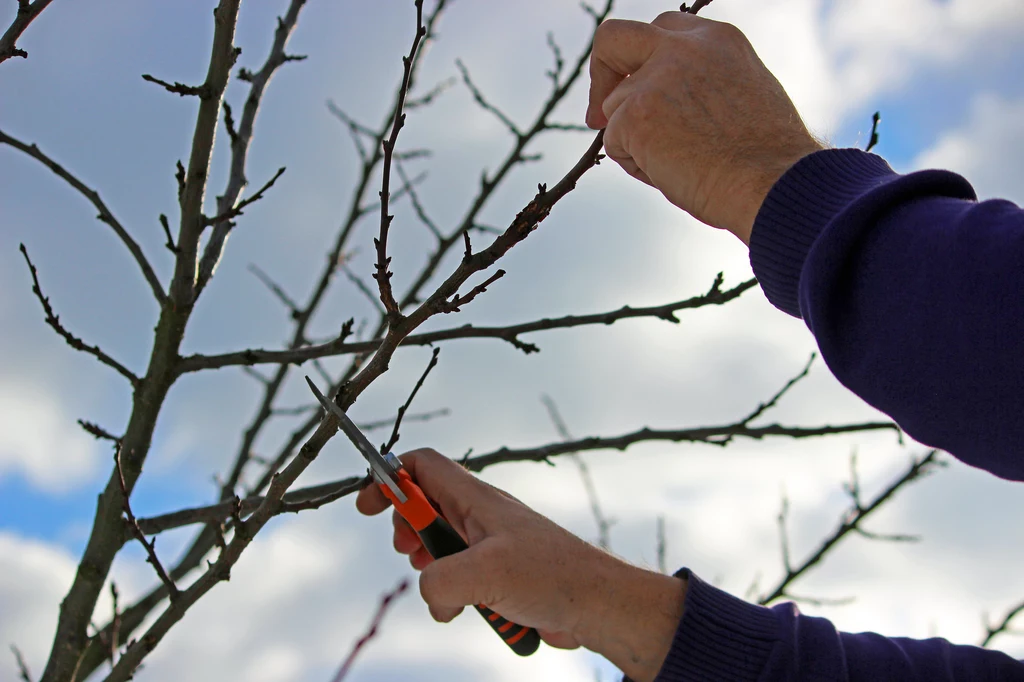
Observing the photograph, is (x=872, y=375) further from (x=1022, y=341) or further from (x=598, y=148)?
(x=598, y=148)

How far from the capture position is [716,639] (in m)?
1.72

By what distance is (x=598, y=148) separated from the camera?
1.39 meters

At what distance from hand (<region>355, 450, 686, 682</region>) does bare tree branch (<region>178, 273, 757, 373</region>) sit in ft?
1.69

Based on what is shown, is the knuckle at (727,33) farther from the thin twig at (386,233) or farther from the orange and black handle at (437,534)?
the orange and black handle at (437,534)

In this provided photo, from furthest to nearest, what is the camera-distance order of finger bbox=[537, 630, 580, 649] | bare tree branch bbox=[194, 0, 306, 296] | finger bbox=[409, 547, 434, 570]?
bare tree branch bbox=[194, 0, 306, 296]
finger bbox=[409, 547, 434, 570]
finger bbox=[537, 630, 580, 649]

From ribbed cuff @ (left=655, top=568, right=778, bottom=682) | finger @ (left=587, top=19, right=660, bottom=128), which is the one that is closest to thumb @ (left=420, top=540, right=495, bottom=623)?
ribbed cuff @ (left=655, top=568, right=778, bottom=682)

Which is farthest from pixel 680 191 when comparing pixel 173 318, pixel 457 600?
pixel 173 318

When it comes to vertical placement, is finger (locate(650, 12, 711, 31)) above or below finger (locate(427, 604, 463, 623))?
above

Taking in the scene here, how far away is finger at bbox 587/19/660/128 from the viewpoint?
141 centimetres

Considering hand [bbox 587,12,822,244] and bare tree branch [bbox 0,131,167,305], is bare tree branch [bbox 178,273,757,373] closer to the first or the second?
bare tree branch [bbox 0,131,167,305]

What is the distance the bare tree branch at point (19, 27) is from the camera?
1.68 metres

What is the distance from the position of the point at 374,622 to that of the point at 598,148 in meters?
1.00

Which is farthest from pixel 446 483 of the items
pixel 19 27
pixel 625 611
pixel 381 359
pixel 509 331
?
pixel 19 27

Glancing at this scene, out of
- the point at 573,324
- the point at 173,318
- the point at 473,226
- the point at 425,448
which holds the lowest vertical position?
the point at 425,448
